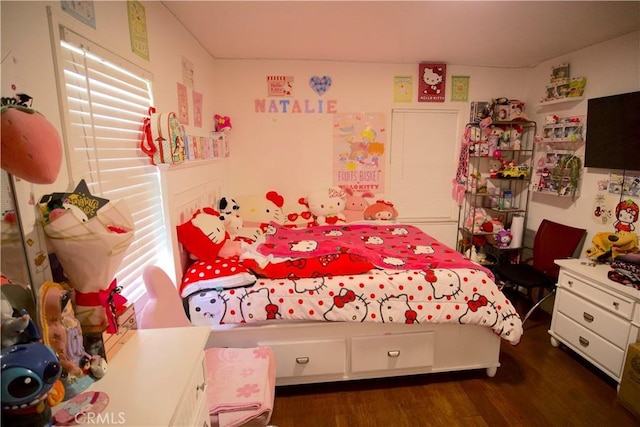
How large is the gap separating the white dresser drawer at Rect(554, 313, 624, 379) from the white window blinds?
2.74 meters

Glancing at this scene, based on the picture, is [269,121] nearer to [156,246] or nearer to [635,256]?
[156,246]

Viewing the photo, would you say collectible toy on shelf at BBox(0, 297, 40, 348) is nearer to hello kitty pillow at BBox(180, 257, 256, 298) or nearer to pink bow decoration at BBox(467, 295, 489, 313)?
hello kitty pillow at BBox(180, 257, 256, 298)

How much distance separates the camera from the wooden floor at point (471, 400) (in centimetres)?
176

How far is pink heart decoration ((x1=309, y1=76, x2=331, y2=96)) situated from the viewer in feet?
10.5

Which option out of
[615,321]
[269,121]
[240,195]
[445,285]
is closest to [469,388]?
[445,285]

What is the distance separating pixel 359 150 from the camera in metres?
3.37

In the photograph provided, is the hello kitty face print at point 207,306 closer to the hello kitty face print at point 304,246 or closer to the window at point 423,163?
the hello kitty face print at point 304,246

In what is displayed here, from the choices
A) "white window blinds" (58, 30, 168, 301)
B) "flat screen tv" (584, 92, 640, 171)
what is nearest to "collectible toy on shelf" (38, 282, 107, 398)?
"white window blinds" (58, 30, 168, 301)

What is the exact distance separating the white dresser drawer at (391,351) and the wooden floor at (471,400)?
0.54 feet

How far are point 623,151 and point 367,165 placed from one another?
79.3 inches

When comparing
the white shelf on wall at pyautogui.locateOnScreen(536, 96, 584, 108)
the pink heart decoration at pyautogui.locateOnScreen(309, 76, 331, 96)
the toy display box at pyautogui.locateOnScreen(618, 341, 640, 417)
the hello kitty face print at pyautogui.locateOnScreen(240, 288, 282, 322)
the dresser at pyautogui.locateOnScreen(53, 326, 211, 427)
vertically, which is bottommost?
the toy display box at pyautogui.locateOnScreen(618, 341, 640, 417)

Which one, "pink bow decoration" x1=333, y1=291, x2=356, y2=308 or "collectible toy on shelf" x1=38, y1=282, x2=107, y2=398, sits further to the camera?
"pink bow decoration" x1=333, y1=291, x2=356, y2=308

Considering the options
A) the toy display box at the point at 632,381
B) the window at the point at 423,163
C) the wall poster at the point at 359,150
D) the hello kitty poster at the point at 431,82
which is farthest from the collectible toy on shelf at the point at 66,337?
the hello kitty poster at the point at 431,82

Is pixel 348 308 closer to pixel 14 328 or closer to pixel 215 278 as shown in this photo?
pixel 215 278
